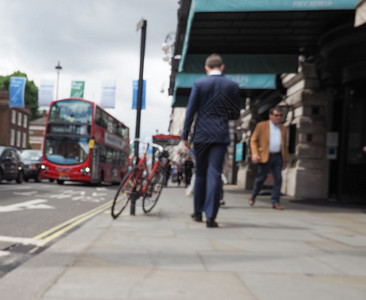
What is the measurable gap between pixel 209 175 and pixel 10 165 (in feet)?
41.5

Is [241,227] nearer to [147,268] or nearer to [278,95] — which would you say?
[147,268]

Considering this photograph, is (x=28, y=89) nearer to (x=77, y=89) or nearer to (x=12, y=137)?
(x=12, y=137)

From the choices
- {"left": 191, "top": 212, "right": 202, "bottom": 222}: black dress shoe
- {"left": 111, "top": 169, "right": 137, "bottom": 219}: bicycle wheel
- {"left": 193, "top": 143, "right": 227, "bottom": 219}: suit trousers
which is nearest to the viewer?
{"left": 193, "top": 143, "right": 227, "bottom": 219}: suit trousers

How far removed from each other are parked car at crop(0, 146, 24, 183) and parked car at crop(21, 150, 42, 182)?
11.6 ft

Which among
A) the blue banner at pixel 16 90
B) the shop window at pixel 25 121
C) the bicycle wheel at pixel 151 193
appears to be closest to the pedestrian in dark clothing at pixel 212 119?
the bicycle wheel at pixel 151 193

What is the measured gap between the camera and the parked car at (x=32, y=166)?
2028cm

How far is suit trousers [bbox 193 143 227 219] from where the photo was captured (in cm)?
477

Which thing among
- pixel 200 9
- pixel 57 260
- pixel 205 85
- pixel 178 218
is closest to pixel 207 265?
pixel 57 260

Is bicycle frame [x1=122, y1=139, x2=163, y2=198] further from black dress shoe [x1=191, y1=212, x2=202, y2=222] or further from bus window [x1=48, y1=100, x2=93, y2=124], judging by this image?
bus window [x1=48, y1=100, x2=93, y2=124]

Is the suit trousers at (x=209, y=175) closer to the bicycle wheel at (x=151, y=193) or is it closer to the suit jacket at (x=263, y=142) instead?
the bicycle wheel at (x=151, y=193)

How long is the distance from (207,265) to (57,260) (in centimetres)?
101

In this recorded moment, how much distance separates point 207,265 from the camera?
283cm

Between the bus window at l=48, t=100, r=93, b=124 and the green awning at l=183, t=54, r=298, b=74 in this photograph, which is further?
the bus window at l=48, t=100, r=93, b=124

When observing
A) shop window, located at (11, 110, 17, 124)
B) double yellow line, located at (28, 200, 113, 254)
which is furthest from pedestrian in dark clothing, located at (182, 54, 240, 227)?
shop window, located at (11, 110, 17, 124)
